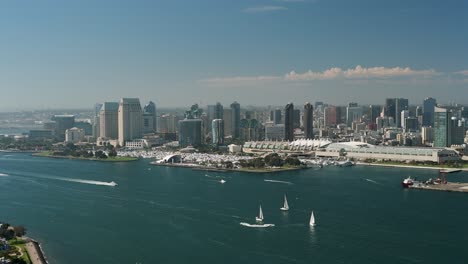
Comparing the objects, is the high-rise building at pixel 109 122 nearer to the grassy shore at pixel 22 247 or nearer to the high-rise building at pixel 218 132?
the high-rise building at pixel 218 132

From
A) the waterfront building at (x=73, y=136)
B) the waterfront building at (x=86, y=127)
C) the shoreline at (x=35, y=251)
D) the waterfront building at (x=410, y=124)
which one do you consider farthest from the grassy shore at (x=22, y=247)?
the waterfront building at (x=86, y=127)

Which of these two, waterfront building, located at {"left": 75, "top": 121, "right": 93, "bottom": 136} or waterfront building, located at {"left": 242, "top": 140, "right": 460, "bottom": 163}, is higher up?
waterfront building, located at {"left": 75, "top": 121, "right": 93, "bottom": 136}

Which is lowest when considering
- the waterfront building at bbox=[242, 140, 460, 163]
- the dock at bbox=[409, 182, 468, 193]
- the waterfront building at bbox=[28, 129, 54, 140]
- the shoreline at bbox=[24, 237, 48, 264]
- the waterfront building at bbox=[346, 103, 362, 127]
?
the shoreline at bbox=[24, 237, 48, 264]

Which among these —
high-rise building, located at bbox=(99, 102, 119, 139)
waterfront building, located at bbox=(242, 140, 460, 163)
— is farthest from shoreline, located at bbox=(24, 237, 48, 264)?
high-rise building, located at bbox=(99, 102, 119, 139)

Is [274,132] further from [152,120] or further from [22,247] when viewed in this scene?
[22,247]

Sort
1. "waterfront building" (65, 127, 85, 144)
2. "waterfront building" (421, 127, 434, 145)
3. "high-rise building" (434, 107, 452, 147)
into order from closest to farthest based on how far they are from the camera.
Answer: "high-rise building" (434, 107, 452, 147) < "waterfront building" (421, 127, 434, 145) < "waterfront building" (65, 127, 85, 144)

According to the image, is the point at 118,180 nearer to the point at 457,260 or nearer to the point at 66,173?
the point at 66,173

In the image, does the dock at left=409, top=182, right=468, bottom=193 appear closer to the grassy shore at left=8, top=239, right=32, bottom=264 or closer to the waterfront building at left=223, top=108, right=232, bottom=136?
the grassy shore at left=8, top=239, right=32, bottom=264

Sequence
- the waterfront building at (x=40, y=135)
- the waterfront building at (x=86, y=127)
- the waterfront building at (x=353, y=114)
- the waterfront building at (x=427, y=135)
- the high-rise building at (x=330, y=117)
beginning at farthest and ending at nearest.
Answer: the waterfront building at (x=353, y=114) < the high-rise building at (x=330, y=117) < the waterfront building at (x=86, y=127) < the waterfront building at (x=40, y=135) < the waterfront building at (x=427, y=135)
